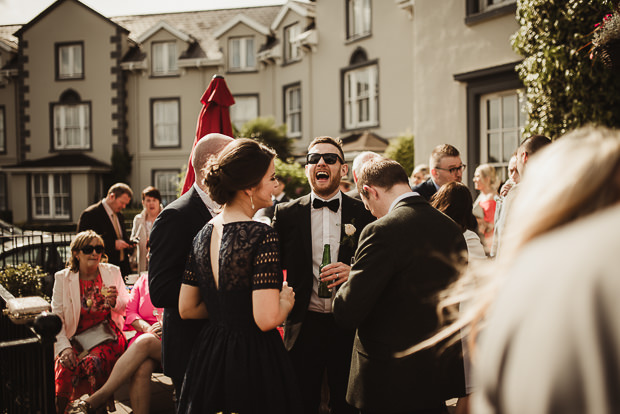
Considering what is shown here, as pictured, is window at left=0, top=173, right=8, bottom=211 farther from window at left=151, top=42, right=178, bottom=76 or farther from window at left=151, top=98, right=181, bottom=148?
window at left=151, top=42, right=178, bottom=76

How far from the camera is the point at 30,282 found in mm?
7258

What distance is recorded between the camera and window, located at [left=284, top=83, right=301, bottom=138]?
23.1m

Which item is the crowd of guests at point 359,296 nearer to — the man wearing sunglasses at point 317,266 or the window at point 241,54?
the man wearing sunglasses at point 317,266

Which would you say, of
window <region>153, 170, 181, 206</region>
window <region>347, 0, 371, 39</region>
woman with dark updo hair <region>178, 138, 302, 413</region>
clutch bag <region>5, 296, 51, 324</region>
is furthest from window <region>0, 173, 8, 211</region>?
woman with dark updo hair <region>178, 138, 302, 413</region>

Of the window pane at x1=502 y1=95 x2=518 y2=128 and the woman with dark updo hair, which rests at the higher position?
the window pane at x1=502 y1=95 x2=518 y2=128

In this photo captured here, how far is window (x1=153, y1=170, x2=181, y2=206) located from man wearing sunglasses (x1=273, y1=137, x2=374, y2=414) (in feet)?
78.1

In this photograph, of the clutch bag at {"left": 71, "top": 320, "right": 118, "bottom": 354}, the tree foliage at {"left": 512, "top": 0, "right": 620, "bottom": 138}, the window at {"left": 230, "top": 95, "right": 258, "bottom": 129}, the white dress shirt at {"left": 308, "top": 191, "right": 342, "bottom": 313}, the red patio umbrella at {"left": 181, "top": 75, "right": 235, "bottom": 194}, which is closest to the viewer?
the white dress shirt at {"left": 308, "top": 191, "right": 342, "bottom": 313}

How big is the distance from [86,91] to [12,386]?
2610 cm

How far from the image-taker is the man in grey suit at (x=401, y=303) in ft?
8.73

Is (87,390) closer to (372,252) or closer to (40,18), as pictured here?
(372,252)

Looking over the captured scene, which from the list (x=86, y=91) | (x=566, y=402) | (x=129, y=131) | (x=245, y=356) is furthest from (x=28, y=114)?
(x=566, y=402)

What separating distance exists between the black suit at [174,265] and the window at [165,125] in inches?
970

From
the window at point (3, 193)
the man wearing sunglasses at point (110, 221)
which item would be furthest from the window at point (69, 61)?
the man wearing sunglasses at point (110, 221)

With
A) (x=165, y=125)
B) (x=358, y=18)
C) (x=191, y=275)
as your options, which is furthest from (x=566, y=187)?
(x=165, y=125)
